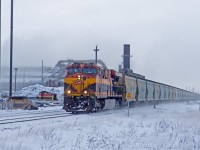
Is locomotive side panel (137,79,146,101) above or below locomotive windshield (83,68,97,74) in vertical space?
below

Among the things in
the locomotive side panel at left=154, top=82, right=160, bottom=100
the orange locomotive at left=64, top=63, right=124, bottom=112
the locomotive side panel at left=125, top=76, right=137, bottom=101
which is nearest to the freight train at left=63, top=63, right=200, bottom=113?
the orange locomotive at left=64, top=63, right=124, bottom=112

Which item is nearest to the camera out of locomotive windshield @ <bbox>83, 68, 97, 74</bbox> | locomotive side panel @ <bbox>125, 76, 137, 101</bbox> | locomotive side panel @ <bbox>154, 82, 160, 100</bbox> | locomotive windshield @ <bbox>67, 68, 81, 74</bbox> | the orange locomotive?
the orange locomotive

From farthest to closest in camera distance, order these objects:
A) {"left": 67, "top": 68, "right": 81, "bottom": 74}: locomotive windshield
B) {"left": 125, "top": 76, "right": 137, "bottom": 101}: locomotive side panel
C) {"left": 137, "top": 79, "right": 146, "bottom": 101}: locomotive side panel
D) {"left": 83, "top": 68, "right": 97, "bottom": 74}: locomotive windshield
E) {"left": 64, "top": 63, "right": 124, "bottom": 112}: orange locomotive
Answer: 1. {"left": 137, "top": 79, "right": 146, "bottom": 101}: locomotive side panel
2. {"left": 125, "top": 76, "right": 137, "bottom": 101}: locomotive side panel
3. {"left": 67, "top": 68, "right": 81, "bottom": 74}: locomotive windshield
4. {"left": 83, "top": 68, "right": 97, "bottom": 74}: locomotive windshield
5. {"left": 64, "top": 63, "right": 124, "bottom": 112}: orange locomotive

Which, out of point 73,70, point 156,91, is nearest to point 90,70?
point 73,70

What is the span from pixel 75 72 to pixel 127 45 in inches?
2103

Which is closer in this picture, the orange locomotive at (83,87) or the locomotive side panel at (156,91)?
the orange locomotive at (83,87)

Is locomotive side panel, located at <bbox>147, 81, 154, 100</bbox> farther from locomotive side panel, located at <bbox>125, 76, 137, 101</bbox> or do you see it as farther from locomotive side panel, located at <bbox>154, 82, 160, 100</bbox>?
locomotive side panel, located at <bbox>125, 76, 137, 101</bbox>

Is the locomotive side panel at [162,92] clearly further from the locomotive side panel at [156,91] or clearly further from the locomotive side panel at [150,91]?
the locomotive side panel at [150,91]

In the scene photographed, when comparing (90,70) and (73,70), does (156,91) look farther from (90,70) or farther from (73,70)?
(90,70)

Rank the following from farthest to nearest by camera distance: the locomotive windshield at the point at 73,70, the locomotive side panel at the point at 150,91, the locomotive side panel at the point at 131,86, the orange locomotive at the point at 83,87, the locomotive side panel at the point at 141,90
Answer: the locomotive side panel at the point at 150,91
the locomotive side panel at the point at 141,90
the locomotive side panel at the point at 131,86
the locomotive windshield at the point at 73,70
the orange locomotive at the point at 83,87

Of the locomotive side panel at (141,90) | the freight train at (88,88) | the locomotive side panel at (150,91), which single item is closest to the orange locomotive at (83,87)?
the freight train at (88,88)

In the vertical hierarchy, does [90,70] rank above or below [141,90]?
above

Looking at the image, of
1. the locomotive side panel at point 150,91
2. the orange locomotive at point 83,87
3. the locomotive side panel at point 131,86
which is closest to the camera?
the orange locomotive at point 83,87

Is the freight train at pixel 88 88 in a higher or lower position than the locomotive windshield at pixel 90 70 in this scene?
lower
